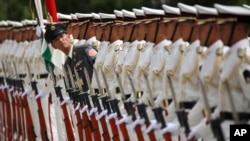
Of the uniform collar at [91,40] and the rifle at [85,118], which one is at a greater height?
the uniform collar at [91,40]

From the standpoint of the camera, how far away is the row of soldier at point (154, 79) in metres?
6.93

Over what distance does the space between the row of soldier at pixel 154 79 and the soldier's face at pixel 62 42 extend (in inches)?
11.3

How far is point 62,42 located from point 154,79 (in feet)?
7.81

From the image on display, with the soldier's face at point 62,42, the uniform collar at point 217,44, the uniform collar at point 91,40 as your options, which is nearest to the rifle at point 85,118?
the soldier's face at point 62,42

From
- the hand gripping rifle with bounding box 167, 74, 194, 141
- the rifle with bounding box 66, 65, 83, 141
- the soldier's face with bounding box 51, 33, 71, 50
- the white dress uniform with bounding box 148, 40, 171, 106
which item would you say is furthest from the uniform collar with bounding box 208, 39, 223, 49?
the soldier's face with bounding box 51, 33, 71, 50

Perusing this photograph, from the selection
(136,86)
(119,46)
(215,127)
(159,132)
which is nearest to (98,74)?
(119,46)

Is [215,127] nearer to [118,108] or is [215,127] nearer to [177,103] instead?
[177,103]

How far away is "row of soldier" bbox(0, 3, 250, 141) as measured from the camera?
6.93m

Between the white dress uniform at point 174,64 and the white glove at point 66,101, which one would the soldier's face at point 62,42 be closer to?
the white glove at point 66,101

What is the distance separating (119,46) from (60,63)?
1.82 m

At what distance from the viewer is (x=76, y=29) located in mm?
11500

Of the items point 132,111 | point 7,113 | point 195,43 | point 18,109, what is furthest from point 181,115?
point 7,113

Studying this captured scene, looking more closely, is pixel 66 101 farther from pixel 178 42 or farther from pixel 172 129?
pixel 172 129

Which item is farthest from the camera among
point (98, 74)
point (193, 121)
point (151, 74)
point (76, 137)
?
point (76, 137)
